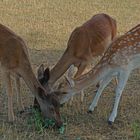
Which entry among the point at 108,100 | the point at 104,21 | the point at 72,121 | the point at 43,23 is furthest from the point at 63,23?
the point at 72,121

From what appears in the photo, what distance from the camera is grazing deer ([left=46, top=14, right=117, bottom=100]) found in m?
7.96

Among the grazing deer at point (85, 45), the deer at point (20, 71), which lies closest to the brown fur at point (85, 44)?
the grazing deer at point (85, 45)

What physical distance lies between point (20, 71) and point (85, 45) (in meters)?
1.54

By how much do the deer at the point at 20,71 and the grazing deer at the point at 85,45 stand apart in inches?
15.4

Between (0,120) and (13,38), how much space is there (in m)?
1.28

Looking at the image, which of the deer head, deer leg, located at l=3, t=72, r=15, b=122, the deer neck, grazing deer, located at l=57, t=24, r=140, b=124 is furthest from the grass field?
the deer neck

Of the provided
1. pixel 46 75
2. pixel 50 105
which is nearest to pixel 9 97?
pixel 46 75

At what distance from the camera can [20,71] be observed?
739 cm

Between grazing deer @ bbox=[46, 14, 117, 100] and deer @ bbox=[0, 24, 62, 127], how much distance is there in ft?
1.28

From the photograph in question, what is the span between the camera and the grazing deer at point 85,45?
796 centimetres

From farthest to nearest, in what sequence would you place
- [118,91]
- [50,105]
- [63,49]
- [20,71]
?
[63,49], [118,91], [20,71], [50,105]

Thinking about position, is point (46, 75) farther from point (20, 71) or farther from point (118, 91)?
point (118, 91)

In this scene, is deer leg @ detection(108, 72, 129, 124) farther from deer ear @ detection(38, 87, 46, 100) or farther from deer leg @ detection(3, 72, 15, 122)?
deer leg @ detection(3, 72, 15, 122)

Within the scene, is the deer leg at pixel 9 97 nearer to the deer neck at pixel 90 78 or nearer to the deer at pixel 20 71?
the deer at pixel 20 71
